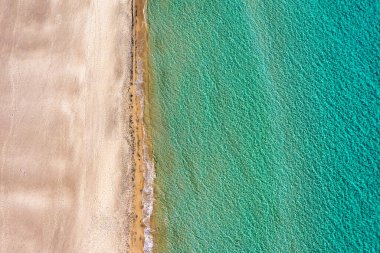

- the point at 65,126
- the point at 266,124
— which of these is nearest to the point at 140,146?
the point at 65,126

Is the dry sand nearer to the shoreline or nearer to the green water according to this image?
the shoreline

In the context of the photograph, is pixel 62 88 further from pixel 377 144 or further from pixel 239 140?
pixel 377 144

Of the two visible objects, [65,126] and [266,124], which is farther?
[65,126]

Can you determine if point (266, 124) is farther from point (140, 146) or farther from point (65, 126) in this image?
point (65, 126)

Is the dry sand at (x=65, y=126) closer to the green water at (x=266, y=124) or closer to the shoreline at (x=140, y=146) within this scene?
the shoreline at (x=140, y=146)

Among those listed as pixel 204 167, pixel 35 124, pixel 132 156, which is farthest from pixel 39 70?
pixel 204 167

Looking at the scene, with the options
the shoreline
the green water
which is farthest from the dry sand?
the green water

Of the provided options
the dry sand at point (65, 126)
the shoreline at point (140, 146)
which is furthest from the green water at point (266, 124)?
the dry sand at point (65, 126)

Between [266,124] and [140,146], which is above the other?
[266,124]
